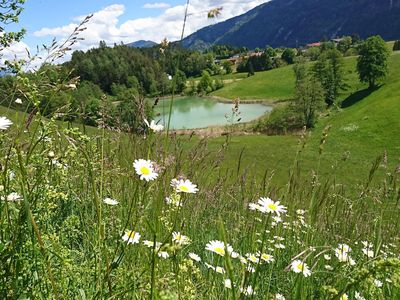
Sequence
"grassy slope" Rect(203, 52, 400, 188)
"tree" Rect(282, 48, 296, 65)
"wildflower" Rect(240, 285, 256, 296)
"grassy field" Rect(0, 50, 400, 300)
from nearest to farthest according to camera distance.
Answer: "wildflower" Rect(240, 285, 256, 296), "grassy field" Rect(0, 50, 400, 300), "grassy slope" Rect(203, 52, 400, 188), "tree" Rect(282, 48, 296, 65)

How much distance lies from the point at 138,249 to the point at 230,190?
138 inches

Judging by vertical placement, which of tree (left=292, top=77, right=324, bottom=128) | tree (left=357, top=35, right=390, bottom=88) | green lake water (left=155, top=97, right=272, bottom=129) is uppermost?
tree (left=357, top=35, right=390, bottom=88)

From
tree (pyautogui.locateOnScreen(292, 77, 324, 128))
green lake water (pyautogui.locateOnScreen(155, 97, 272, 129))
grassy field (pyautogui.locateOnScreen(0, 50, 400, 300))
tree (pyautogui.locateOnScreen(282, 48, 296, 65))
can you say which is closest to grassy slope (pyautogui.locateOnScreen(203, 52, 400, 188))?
tree (pyautogui.locateOnScreen(292, 77, 324, 128))

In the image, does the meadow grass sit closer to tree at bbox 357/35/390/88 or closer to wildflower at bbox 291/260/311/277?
wildflower at bbox 291/260/311/277

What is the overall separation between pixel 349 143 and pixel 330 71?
2939 centimetres

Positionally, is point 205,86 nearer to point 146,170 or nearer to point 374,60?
point 146,170

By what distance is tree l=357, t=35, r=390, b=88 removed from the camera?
69.6m

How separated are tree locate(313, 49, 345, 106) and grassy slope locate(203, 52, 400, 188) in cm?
891

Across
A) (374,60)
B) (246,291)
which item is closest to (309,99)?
(374,60)

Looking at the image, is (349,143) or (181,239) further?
(349,143)

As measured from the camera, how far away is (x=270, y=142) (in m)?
52.8

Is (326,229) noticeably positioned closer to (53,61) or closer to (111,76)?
(53,61)

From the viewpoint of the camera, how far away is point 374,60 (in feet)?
228

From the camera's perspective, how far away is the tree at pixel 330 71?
239 feet
